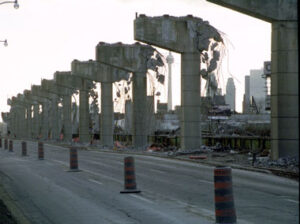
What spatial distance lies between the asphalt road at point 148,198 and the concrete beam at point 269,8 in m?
6.79

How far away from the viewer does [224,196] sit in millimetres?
10898

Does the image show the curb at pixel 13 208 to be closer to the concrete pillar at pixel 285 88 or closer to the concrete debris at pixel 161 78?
the concrete pillar at pixel 285 88

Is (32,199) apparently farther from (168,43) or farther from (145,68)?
(145,68)

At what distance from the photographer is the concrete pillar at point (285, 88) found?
2761cm

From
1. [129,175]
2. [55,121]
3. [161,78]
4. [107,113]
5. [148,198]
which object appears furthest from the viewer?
[55,121]

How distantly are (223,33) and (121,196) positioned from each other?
2669 cm

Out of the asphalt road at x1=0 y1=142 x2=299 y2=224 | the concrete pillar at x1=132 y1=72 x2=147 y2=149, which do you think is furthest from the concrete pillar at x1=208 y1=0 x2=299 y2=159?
the concrete pillar at x1=132 y1=72 x2=147 y2=149

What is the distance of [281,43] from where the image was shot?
91.2 feet

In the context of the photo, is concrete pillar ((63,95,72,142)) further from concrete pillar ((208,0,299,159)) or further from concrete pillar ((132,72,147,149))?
concrete pillar ((208,0,299,159))

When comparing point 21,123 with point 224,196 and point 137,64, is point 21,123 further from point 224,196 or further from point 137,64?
point 224,196

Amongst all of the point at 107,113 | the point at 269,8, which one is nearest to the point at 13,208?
the point at 269,8

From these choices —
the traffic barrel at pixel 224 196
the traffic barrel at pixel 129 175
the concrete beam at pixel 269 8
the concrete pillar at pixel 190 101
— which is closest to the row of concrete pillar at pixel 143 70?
the concrete pillar at pixel 190 101

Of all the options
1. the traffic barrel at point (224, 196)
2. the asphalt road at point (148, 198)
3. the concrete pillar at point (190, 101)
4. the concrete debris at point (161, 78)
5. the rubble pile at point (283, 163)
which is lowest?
the asphalt road at point (148, 198)

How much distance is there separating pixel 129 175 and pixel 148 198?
54.0 inches
